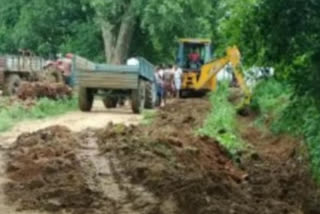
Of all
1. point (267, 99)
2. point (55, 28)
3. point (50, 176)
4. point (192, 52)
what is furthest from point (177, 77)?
point (50, 176)

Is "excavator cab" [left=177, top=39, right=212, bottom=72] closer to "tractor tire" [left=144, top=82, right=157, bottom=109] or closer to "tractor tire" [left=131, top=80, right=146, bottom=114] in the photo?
"tractor tire" [left=144, top=82, right=157, bottom=109]

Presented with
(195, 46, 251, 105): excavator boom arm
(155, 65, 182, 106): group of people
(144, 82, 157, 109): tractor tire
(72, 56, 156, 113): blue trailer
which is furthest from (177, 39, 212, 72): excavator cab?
(72, 56, 156, 113): blue trailer

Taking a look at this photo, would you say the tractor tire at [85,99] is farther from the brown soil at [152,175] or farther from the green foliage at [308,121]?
the green foliage at [308,121]

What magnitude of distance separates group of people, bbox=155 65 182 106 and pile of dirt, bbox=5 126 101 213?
61.2 feet

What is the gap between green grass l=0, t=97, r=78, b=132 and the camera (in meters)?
22.8

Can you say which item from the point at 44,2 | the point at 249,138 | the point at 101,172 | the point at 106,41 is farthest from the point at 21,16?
the point at 101,172

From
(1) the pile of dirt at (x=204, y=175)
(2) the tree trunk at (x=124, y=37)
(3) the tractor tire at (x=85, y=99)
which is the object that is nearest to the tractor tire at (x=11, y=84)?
(3) the tractor tire at (x=85, y=99)

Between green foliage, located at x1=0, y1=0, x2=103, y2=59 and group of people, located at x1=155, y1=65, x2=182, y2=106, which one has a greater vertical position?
green foliage, located at x1=0, y1=0, x2=103, y2=59

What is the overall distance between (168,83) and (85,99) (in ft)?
40.9

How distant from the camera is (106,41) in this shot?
46.1 metres

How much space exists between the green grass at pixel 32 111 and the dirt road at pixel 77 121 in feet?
1.08

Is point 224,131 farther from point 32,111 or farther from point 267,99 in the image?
point 32,111

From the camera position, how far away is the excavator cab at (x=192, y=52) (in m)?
37.6

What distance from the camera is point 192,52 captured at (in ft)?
125
